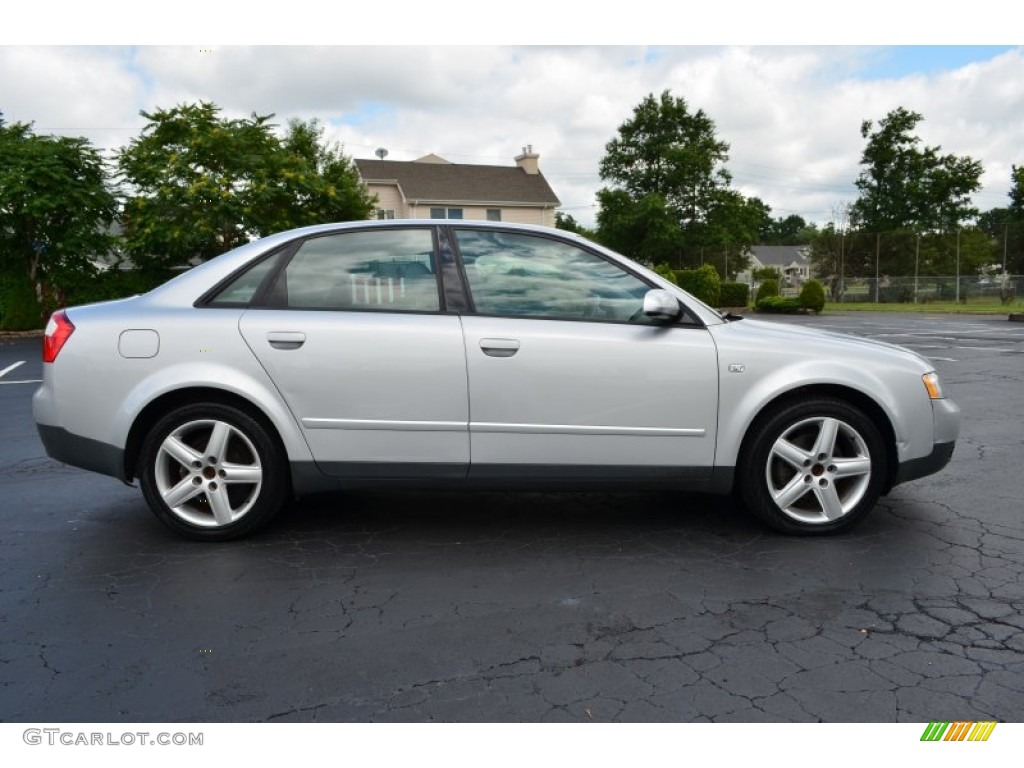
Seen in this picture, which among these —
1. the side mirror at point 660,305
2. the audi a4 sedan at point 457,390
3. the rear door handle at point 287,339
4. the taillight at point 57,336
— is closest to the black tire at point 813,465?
the audi a4 sedan at point 457,390

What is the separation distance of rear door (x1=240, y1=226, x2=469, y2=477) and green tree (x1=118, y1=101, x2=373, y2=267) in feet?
65.5

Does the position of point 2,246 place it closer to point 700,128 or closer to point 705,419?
point 705,419

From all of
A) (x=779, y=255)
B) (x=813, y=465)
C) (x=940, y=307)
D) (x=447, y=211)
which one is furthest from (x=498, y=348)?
(x=779, y=255)

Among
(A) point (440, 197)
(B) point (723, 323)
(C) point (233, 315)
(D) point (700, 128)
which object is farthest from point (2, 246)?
(D) point (700, 128)

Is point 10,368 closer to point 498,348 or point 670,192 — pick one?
point 498,348

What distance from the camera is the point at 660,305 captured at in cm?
383

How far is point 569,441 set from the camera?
3916mm

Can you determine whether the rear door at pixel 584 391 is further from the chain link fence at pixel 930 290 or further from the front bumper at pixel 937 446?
the chain link fence at pixel 930 290

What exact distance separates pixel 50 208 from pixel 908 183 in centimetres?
5375

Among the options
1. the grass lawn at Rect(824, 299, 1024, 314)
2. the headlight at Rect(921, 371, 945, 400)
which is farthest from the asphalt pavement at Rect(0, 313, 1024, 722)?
the grass lawn at Rect(824, 299, 1024, 314)

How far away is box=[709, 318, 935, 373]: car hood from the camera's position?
4.01 metres

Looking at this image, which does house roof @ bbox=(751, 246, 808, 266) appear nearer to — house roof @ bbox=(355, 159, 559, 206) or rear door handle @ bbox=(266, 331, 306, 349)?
house roof @ bbox=(355, 159, 559, 206)
